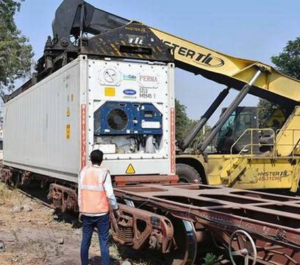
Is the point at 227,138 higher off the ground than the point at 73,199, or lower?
higher

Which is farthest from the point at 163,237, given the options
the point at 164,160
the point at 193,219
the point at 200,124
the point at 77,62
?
the point at 200,124

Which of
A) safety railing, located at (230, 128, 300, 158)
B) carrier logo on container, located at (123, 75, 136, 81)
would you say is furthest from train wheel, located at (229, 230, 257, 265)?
safety railing, located at (230, 128, 300, 158)

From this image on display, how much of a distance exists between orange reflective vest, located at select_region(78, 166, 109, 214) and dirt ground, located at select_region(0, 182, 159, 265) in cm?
140

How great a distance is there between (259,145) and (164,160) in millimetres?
4988

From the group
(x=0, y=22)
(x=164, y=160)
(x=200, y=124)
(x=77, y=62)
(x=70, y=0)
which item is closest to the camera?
(x=77, y=62)

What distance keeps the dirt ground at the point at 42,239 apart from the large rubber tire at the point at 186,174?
2.78 metres

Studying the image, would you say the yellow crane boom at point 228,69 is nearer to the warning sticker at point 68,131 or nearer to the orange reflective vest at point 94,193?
the warning sticker at point 68,131

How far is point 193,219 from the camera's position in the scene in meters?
5.96

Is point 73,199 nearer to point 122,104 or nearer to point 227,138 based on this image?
point 122,104

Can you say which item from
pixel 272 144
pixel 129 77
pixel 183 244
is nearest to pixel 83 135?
pixel 129 77

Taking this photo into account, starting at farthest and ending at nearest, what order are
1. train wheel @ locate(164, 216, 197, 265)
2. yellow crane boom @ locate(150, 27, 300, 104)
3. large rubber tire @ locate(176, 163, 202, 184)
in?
yellow crane boom @ locate(150, 27, 300, 104), large rubber tire @ locate(176, 163, 202, 184), train wheel @ locate(164, 216, 197, 265)

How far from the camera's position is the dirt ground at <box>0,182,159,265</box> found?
24.7ft

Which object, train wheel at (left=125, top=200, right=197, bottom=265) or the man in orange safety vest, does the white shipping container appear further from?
train wheel at (left=125, top=200, right=197, bottom=265)

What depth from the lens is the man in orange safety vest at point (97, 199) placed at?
20.9 ft
